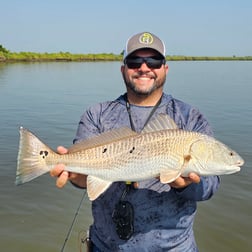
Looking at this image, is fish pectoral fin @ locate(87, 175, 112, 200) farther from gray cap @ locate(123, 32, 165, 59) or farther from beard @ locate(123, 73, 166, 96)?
gray cap @ locate(123, 32, 165, 59)

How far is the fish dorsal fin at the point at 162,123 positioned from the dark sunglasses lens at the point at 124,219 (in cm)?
68

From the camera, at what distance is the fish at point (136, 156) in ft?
9.96

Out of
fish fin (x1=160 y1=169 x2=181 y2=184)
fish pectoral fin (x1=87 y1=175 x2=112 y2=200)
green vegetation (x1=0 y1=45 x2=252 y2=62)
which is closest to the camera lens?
fish fin (x1=160 y1=169 x2=181 y2=184)

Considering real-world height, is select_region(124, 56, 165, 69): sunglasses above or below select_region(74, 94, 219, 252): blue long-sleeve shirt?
above

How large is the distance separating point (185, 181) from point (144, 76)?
1043 mm

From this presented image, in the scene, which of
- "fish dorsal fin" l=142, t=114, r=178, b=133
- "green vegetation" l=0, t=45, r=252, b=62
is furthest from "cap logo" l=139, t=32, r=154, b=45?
"green vegetation" l=0, t=45, r=252, b=62

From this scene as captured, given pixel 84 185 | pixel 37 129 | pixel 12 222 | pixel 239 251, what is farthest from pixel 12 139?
pixel 84 185

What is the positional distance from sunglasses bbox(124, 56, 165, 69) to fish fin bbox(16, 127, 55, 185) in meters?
1.10

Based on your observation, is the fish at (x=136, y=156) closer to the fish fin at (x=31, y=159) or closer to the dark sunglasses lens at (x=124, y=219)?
the fish fin at (x=31, y=159)

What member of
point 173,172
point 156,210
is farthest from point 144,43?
point 156,210

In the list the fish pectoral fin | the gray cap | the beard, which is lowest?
the fish pectoral fin

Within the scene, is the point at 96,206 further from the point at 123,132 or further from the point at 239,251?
the point at 239,251

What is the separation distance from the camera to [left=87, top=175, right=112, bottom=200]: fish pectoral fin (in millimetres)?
3219

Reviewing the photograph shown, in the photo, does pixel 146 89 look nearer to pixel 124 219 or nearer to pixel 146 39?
pixel 146 39
